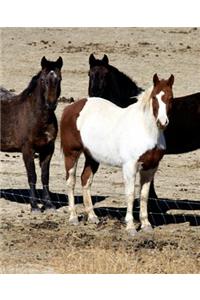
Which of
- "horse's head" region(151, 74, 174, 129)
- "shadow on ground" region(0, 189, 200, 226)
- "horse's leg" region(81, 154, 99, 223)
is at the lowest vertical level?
"shadow on ground" region(0, 189, 200, 226)

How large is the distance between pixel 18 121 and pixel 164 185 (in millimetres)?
2880

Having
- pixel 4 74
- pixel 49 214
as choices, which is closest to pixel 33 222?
pixel 49 214

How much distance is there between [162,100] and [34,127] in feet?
8.04

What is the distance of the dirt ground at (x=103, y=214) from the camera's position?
918 cm

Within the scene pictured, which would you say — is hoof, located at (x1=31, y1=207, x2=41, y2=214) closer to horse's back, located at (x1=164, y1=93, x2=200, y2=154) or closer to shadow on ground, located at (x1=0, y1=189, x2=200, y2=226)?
shadow on ground, located at (x1=0, y1=189, x2=200, y2=226)

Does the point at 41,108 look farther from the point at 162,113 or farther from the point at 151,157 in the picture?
the point at 162,113

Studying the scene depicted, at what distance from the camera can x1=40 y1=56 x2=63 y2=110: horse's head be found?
38.4 ft

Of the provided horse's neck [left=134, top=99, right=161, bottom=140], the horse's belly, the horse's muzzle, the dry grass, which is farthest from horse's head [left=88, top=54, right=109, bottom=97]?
the dry grass

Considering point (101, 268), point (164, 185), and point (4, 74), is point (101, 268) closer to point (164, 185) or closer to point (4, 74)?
point (164, 185)

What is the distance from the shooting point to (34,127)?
1209 cm

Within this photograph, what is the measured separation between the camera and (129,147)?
34.9 ft

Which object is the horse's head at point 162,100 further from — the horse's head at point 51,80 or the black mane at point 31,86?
the black mane at point 31,86

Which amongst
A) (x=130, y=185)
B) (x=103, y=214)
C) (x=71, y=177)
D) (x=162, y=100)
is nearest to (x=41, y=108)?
(x=71, y=177)

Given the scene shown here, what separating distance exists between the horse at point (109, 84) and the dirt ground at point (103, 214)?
143 centimetres
